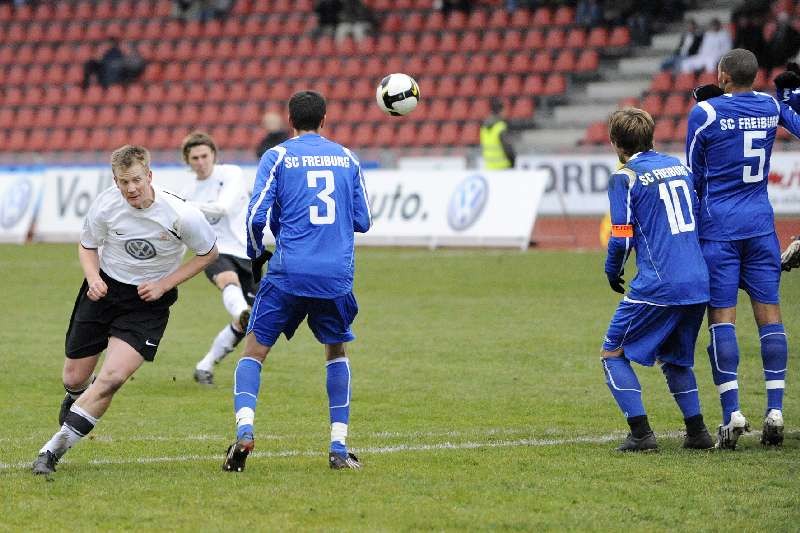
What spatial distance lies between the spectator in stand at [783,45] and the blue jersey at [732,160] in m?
16.4

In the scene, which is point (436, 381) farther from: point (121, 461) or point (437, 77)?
point (437, 77)

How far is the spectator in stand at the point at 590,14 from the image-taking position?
2741 centimetres

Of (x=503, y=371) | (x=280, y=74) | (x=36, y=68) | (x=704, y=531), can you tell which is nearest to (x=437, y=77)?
(x=280, y=74)

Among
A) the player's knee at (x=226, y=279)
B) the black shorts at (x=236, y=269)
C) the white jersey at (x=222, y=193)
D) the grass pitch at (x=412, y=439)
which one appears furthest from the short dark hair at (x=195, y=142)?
the grass pitch at (x=412, y=439)

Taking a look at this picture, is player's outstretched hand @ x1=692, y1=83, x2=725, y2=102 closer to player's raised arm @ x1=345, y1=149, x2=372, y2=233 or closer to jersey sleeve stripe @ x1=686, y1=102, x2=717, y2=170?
jersey sleeve stripe @ x1=686, y1=102, x2=717, y2=170

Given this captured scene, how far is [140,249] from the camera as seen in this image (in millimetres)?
7301

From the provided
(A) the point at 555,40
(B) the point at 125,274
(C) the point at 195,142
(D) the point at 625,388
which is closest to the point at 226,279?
(C) the point at 195,142

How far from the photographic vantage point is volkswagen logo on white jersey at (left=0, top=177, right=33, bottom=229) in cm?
2305

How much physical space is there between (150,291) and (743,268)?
135 inches

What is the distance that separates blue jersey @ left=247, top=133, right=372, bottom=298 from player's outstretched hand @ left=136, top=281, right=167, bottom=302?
59 centimetres

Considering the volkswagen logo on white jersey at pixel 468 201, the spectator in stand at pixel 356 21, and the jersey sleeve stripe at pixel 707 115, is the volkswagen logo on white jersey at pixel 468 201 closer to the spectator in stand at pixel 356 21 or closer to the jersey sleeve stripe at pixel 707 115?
the spectator in stand at pixel 356 21

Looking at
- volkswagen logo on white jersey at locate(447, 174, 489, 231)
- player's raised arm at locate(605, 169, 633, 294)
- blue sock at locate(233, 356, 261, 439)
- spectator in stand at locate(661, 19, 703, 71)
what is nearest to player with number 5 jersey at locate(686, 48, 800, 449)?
player's raised arm at locate(605, 169, 633, 294)

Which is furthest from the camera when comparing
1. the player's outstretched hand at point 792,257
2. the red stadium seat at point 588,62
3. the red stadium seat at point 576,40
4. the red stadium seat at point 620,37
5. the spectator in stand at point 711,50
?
the red stadium seat at point 576,40

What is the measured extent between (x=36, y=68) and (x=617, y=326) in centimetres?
2811
